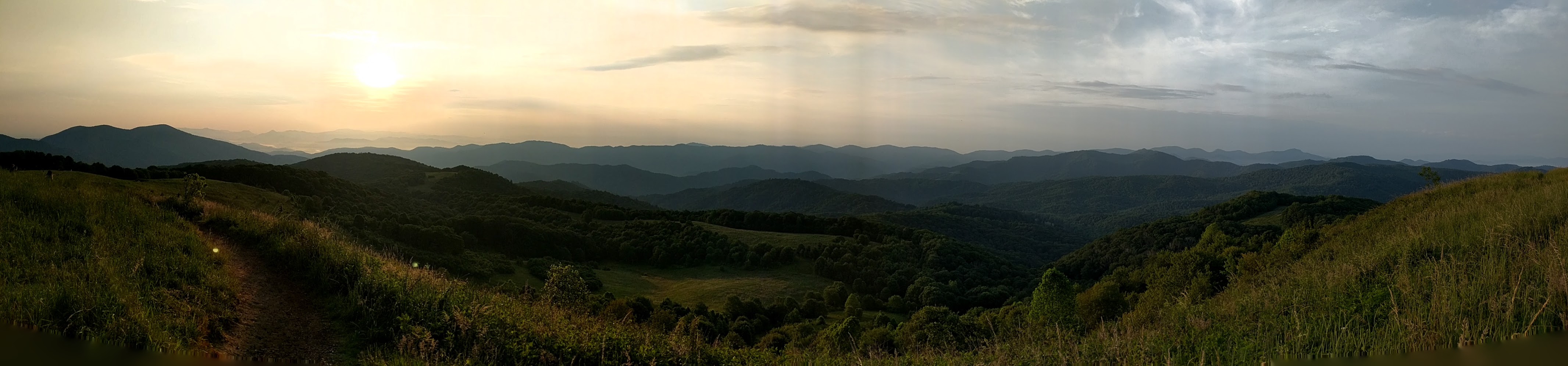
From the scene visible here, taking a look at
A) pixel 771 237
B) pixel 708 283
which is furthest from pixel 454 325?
pixel 771 237

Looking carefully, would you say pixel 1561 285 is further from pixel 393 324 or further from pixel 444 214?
pixel 444 214

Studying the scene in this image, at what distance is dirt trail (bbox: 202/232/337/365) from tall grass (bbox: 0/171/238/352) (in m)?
0.22

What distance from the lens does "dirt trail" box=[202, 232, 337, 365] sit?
7539mm

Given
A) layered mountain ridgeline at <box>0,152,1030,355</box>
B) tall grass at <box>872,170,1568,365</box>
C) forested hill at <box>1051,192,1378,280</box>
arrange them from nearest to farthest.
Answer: tall grass at <box>872,170,1568,365</box> → layered mountain ridgeline at <box>0,152,1030,355</box> → forested hill at <box>1051,192,1378,280</box>

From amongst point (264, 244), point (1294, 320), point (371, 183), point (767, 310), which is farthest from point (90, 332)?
point (371, 183)

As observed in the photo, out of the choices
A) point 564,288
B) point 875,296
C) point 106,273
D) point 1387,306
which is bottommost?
point 875,296

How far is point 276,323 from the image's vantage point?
28.5 ft

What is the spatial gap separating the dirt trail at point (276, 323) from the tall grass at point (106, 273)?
0.73ft

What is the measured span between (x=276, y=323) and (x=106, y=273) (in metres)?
2.05

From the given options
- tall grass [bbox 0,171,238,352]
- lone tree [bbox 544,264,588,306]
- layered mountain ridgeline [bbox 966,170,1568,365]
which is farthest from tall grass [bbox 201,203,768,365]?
layered mountain ridgeline [bbox 966,170,1568,365]

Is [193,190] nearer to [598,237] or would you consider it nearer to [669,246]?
[669,246]

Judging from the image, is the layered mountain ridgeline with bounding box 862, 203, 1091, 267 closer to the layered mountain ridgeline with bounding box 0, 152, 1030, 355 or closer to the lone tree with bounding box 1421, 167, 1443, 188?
the layered mountain ridgeline with bounding box 0, 152, 1030, 355

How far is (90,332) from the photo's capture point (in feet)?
20.9

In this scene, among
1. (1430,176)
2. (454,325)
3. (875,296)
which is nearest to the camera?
(454,325)
